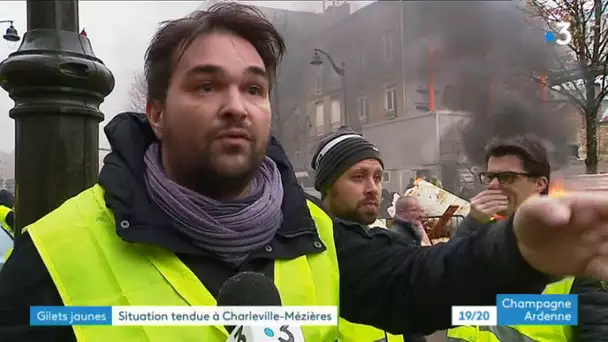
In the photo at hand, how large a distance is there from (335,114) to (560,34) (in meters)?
0.50

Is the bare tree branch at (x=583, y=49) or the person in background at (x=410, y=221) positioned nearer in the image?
the bare tree branch at (x=583, y=49)

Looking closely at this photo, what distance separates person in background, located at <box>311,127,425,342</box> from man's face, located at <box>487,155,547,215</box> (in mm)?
493

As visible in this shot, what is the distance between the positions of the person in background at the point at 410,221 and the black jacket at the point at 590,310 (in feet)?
0.51

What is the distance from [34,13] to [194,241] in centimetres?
74

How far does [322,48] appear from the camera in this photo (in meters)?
1.38

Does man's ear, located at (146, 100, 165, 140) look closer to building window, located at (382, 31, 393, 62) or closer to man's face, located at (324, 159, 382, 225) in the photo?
building window, located at (382, 31, 393, 62)

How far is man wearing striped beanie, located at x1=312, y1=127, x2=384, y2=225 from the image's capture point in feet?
4.61

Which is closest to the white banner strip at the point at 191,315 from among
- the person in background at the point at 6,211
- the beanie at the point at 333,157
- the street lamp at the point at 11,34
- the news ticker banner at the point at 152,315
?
the news ticker banner at the point at 152,315

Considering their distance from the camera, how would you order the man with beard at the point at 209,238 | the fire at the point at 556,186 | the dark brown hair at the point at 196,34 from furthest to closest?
the dark brown hair at the point at 196,34 → the man with beard at the point at 209,238 → the fire at the point at 556,186

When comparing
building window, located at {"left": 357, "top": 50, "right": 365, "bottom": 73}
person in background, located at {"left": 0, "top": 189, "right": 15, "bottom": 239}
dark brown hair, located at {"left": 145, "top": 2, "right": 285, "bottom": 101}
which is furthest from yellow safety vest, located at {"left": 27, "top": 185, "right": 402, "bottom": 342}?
person in background, located at {"left": 0, "top": 189, "right": 15, "bottom": 239}

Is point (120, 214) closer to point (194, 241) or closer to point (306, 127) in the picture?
point (194, 241)

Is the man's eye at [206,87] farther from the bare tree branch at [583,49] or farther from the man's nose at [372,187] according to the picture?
the man's nose at [372,187]

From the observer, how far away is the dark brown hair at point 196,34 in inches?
33.3

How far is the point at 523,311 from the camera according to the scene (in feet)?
2.79
